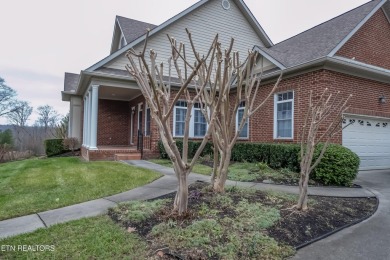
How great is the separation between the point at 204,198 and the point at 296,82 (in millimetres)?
6726

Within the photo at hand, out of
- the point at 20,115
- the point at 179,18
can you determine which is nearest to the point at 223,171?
the point at 179,18

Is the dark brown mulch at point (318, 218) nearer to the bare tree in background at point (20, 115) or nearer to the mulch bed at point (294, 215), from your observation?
the mulch bed at point (294, 215)

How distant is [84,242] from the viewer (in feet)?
11.1

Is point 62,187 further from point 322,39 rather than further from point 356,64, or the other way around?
point 322,39

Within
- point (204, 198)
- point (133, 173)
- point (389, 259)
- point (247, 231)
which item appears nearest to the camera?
point (389, 259)

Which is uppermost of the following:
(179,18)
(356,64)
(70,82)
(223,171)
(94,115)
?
(179,18)

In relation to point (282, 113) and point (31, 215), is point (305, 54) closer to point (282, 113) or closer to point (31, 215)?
point (282, 113)

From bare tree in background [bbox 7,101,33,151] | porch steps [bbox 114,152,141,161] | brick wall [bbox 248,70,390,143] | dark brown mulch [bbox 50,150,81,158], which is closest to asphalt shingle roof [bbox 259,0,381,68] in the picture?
brick wall [bbox 248,70,390,143]

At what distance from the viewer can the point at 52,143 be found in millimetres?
16297

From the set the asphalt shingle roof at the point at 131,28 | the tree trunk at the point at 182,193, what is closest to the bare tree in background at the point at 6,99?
the asphalt shingle roof at the point at 131,28

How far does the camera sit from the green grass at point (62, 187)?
5.09 metres

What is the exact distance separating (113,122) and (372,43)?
14403mm

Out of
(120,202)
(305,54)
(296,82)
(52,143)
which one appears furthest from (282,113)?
(52,143)

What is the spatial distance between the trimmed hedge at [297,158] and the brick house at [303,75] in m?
0.96
